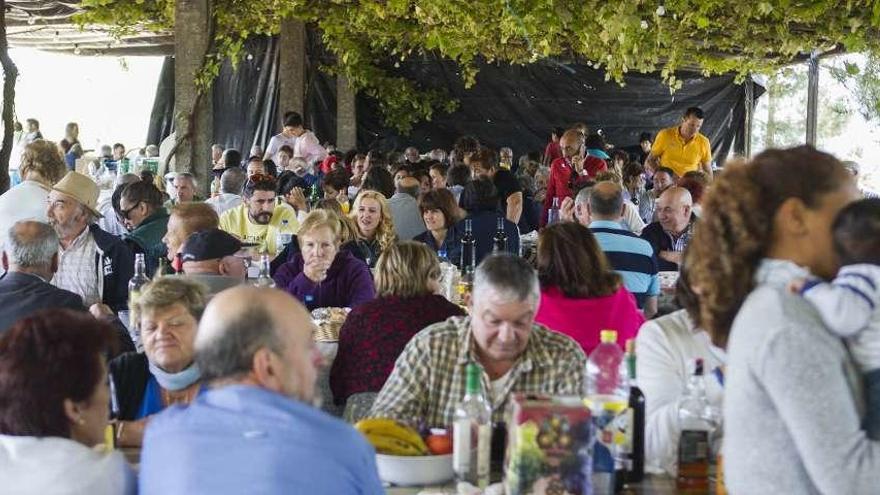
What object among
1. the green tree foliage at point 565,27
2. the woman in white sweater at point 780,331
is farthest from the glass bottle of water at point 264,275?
the green tree foliage at point 565,27

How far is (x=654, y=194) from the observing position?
10.9 meters

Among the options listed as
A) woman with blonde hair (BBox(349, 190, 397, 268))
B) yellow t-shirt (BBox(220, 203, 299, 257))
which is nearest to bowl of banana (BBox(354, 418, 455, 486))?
woman with blonde hair (BBox(349, 190, 397, 268))

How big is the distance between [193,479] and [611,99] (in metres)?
18.2

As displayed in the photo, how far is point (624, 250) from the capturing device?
235 inches

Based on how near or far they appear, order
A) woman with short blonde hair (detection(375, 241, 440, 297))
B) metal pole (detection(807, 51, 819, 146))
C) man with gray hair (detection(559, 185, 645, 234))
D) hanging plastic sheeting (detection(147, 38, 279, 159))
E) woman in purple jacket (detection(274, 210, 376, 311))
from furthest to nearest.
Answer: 1. hanging plastic sheeting (detection(147, 38, 279, 159))
2. metal pole (detection(807, 51, 819, 146))
3. man with gray hair (detection(559, 185, 645, 234))
4. woman in purple jacket (detection(274, 210, 376, 311))
5. woman with short blonde hair (detection(375, 241, 440, 297))

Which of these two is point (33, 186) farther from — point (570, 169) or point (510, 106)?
point (510, 106)

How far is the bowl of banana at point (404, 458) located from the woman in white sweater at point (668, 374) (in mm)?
596

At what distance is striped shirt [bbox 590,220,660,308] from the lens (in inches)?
235

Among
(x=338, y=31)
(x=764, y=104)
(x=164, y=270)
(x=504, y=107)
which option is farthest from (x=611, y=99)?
(x=164, y=270)

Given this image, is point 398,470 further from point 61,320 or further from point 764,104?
point 764,104

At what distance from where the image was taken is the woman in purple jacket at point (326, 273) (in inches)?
234

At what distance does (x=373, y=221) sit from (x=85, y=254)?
6.76 ft

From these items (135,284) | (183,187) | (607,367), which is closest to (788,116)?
(183,187)

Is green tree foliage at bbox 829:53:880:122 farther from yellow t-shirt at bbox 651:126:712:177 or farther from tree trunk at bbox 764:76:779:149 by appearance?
yellow t-shirt at bbox 651:126:712:177
